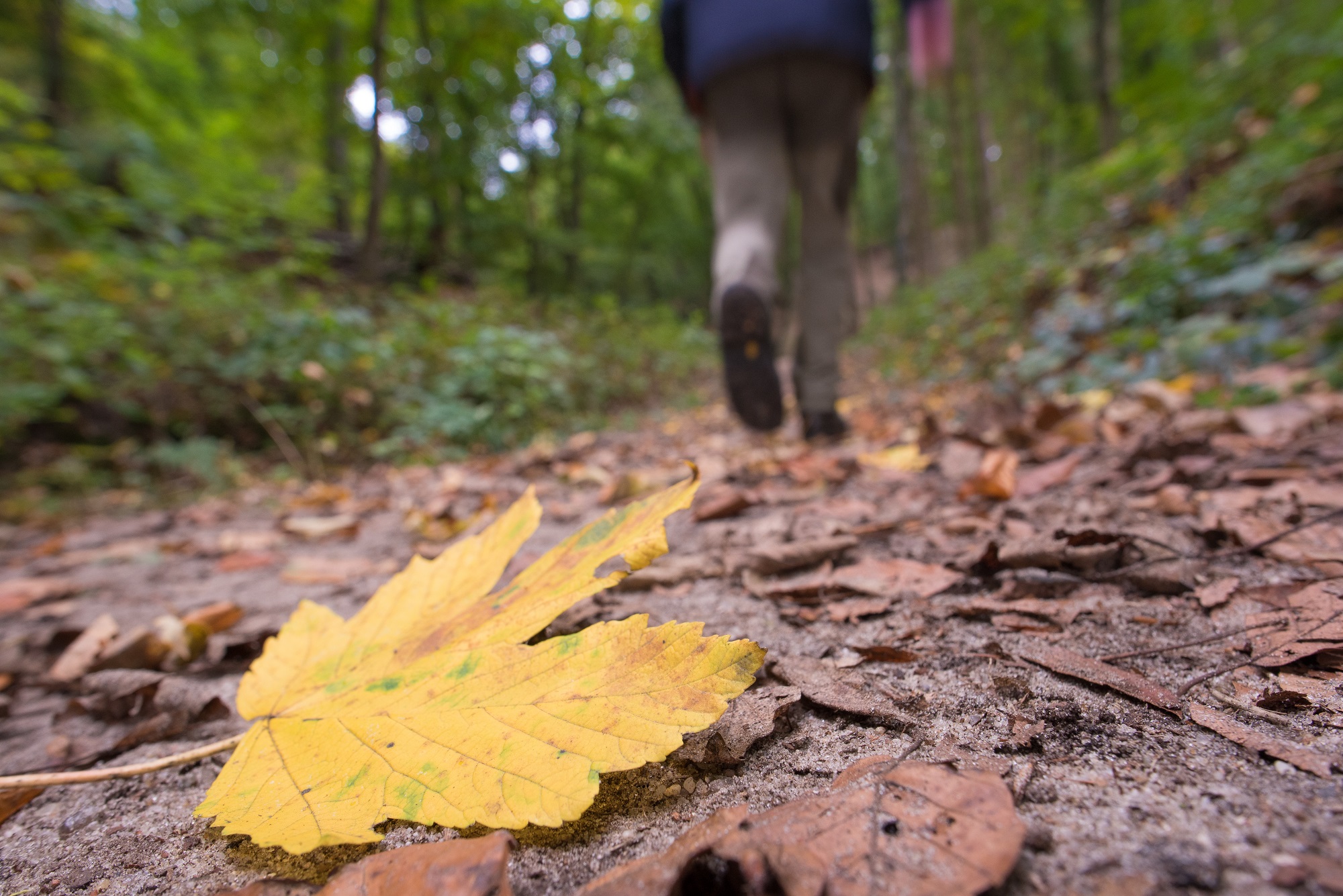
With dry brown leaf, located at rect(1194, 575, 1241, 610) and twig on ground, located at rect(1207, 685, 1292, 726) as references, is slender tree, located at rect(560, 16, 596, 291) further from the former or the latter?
twig on ground, located at rect(1207, 685, 1292, 726)

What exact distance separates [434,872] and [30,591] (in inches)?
73.7

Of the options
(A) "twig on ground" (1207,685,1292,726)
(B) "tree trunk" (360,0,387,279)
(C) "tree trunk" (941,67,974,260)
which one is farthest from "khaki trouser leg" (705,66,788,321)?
(C) "tree trunk" (941,67,974,260)

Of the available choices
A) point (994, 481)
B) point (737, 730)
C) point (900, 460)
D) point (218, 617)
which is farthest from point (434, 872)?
point (900, 460)

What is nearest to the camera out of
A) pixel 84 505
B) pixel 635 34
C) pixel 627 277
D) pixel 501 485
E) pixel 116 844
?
pixel 116 844

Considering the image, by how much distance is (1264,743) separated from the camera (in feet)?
1.55

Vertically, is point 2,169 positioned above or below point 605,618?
above

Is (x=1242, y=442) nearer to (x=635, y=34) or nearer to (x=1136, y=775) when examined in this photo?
(x=1136, y=775)

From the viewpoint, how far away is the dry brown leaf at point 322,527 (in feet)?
6.24

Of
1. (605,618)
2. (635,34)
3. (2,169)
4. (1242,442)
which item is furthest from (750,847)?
(635,34)

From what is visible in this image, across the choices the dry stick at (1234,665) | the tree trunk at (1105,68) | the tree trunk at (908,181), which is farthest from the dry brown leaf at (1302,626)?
the tree trunk at (908,181)

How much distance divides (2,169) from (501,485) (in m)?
5.36

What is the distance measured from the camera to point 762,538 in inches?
48.6

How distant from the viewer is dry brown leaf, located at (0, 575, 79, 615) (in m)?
1.48

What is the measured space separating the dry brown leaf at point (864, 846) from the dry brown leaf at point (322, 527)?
175 centimetres
